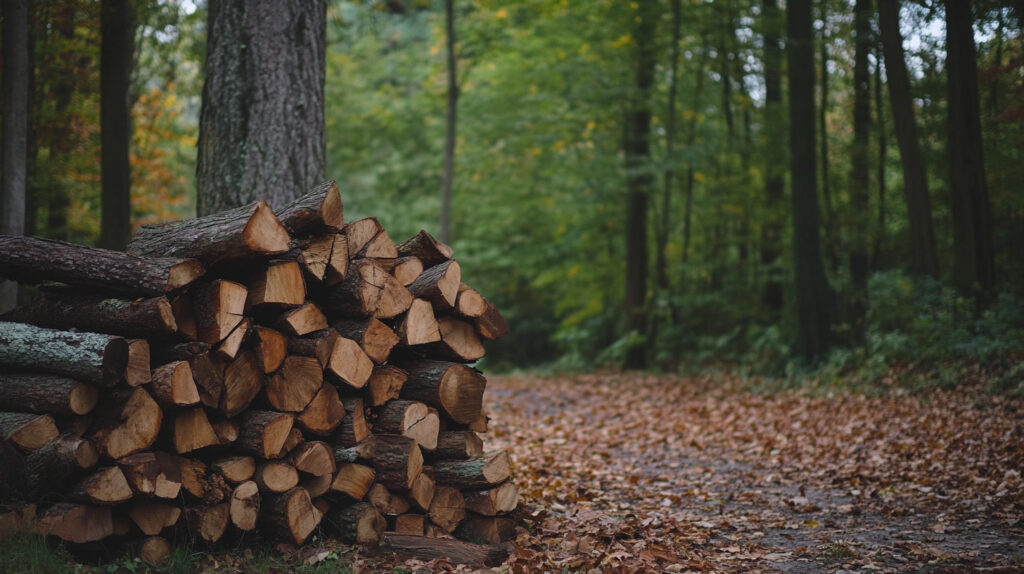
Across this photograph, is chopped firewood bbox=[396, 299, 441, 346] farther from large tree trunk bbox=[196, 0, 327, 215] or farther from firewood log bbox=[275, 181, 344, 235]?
large tree trunk bbox=[196, 0, 327, 215]

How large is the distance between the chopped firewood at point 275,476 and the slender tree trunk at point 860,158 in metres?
13.7

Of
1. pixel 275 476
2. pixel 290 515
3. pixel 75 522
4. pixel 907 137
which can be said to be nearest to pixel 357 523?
pixel 290 515

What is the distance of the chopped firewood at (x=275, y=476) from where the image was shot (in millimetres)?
3842

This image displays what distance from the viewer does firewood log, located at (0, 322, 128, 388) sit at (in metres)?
3.43

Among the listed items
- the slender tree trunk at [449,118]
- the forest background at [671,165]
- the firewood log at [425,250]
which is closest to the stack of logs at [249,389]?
the firewood log at [425,250]

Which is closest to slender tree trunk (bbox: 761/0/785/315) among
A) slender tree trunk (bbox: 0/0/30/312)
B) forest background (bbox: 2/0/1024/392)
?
forest background (bbox: 2/0/1024/392)

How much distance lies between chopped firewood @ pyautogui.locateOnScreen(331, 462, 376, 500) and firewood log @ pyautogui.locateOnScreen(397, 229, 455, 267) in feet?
4.71

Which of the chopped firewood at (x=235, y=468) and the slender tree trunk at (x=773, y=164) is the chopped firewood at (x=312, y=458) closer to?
the chopped firewood at (x=235, y=468)

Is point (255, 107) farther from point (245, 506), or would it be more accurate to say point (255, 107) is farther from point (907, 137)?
point (907, 137)

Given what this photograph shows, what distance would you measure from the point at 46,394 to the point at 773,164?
1514 cm

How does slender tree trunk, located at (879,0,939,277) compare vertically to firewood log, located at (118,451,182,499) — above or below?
above

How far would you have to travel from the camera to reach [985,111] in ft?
45.0

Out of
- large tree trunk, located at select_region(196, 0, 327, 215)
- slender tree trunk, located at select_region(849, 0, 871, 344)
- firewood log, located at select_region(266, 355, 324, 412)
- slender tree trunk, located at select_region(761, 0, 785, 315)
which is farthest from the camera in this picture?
slender tree trunk, located at select_region(761, 0, 785, 315)

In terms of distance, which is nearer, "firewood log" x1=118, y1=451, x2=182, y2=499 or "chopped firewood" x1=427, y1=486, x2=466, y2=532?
"firewood log" x1=118, y1=451, x2=182, y2=499
